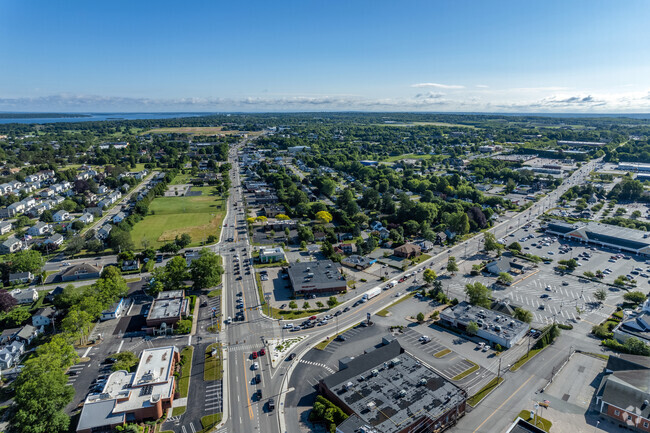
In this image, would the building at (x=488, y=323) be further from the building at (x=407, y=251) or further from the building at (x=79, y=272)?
the building at (x=79, y=272)

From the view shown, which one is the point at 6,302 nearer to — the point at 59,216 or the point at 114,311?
the point at 114,311

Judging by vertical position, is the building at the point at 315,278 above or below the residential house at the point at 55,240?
below

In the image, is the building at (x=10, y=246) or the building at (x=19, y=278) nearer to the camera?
the building at (x=19, y=278)

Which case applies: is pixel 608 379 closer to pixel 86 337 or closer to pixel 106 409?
pixel 106 409

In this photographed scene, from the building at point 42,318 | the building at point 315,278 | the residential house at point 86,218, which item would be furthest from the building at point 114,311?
the residential house at point 86,218

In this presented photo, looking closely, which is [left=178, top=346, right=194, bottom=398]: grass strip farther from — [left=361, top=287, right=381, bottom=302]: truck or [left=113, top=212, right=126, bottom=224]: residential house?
[left=113, top=212, right=126, bottom=224]: residential house

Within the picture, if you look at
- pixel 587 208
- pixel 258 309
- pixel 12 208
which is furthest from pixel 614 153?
pixel 12 208

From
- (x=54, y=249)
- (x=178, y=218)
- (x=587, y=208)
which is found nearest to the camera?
(x=54, y=249)
